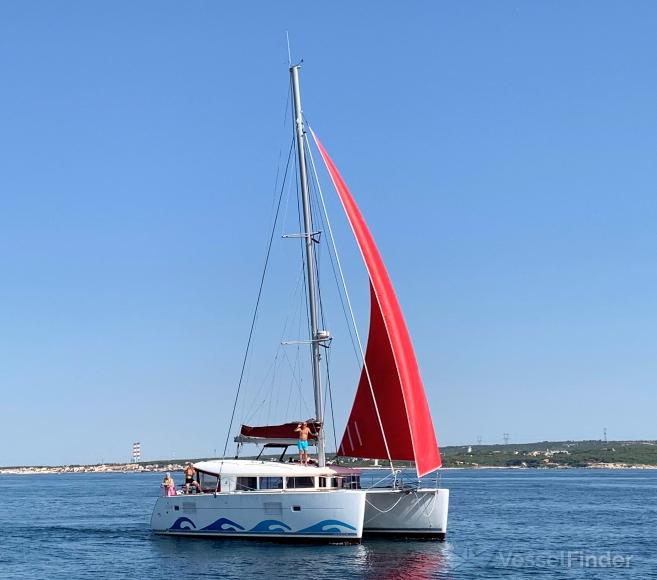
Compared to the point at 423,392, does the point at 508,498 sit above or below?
below

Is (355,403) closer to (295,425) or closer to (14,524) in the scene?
(295,425)

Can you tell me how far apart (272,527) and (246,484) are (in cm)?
207

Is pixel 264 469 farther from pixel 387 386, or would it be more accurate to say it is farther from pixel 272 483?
pixel 387 386

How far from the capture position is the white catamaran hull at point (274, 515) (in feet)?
119

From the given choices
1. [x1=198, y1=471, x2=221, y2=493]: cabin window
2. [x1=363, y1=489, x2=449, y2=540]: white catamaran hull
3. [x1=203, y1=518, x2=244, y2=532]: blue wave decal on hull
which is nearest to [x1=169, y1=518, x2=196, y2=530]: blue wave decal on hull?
[x1=203, y1=518, x2=244, y2=532]: blue wave decal on hull

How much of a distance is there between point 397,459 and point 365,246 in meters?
8.42

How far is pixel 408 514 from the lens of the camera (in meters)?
39.7

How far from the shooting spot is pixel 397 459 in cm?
3853

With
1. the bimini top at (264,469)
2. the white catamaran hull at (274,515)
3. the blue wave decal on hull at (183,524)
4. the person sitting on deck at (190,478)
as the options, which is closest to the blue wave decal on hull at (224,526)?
the white catamaran hull at (274,515)

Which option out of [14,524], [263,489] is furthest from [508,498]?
[263,489]

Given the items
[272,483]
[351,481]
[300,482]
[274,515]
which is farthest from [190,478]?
[351,481]

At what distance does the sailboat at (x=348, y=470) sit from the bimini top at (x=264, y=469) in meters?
0.04

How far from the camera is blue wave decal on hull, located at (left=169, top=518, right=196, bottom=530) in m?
40.2

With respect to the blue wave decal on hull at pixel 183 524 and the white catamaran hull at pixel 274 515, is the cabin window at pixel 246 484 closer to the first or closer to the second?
the white catamaran hull at pixel 274 515
